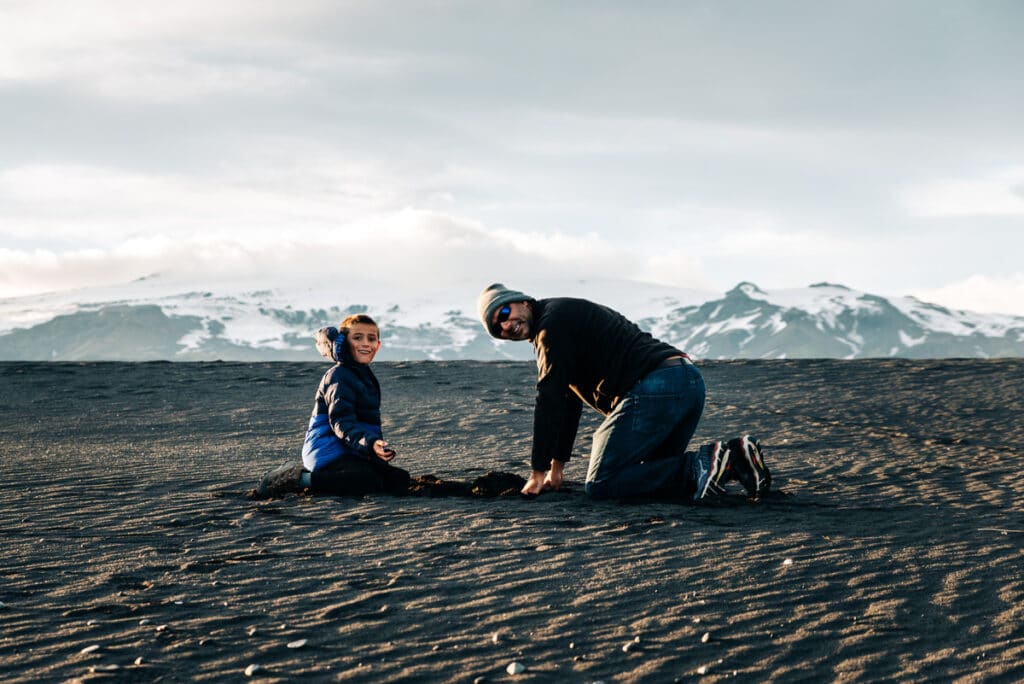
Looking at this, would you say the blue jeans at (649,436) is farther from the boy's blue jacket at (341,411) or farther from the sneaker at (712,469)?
the boy's blue jacket at (341,411)

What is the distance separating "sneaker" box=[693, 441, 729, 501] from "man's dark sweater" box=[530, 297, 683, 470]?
63cm

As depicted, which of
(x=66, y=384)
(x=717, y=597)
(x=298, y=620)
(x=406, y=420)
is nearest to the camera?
(x=298, y=620)

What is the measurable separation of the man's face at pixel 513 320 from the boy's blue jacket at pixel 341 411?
968 mm

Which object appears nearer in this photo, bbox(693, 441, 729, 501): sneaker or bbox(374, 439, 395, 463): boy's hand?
bbox(693, 441, 729, 501): sneaker

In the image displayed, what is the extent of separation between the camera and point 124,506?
643 centimetres

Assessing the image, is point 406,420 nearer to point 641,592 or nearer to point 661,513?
point 661,513

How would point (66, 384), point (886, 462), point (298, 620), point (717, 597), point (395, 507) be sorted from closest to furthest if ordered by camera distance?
point (298, 620), point (717, 597), point (395, 507), point (886, 462), point (66, 384)

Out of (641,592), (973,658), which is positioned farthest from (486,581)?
(973,658)

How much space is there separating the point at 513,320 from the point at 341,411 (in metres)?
1.35

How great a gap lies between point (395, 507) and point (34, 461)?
486 cm

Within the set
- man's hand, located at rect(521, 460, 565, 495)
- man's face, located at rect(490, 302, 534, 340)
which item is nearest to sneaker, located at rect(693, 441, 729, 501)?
man's hand, located at rect(521, 460, 565, 495)

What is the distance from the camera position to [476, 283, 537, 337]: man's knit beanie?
5.77 metres

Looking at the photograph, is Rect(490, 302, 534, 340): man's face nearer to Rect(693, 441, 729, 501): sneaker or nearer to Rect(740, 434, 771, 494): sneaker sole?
Rect(693, 441, 729, 501): sneaker

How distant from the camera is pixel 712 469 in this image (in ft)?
18.5
